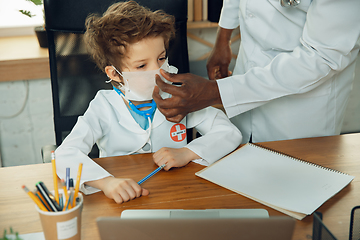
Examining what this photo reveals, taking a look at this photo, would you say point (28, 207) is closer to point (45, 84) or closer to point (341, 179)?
point (341, 179)

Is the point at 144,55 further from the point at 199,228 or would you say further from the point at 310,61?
the point at 199,228

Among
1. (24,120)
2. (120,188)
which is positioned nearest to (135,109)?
(120,188)

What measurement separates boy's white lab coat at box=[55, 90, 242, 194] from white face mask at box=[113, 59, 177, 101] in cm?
5

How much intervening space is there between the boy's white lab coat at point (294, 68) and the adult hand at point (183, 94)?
55 millimetres

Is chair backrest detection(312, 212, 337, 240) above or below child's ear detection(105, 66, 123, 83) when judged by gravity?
below

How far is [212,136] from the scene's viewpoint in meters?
1.12

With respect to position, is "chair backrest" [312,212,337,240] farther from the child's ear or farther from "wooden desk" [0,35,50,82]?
"wooden desk" [0,35,50,82]

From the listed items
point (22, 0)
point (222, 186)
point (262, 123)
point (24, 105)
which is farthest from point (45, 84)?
point (222, 186)

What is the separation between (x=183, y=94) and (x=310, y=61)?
0.41 metres

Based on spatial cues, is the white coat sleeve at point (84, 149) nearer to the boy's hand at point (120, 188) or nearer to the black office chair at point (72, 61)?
the boy's hand at point (120, 188)

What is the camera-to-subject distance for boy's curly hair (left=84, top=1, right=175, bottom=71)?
1.12 meters

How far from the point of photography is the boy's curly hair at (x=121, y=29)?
1.12 m

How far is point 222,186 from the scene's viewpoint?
90cm

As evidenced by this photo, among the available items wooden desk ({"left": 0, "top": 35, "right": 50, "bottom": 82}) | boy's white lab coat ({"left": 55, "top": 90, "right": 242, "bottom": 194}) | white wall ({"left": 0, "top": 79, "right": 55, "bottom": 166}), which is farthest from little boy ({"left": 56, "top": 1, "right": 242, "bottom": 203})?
white wall ({"left": 0, "top": 79, "right": 55, "bottom": 166})
